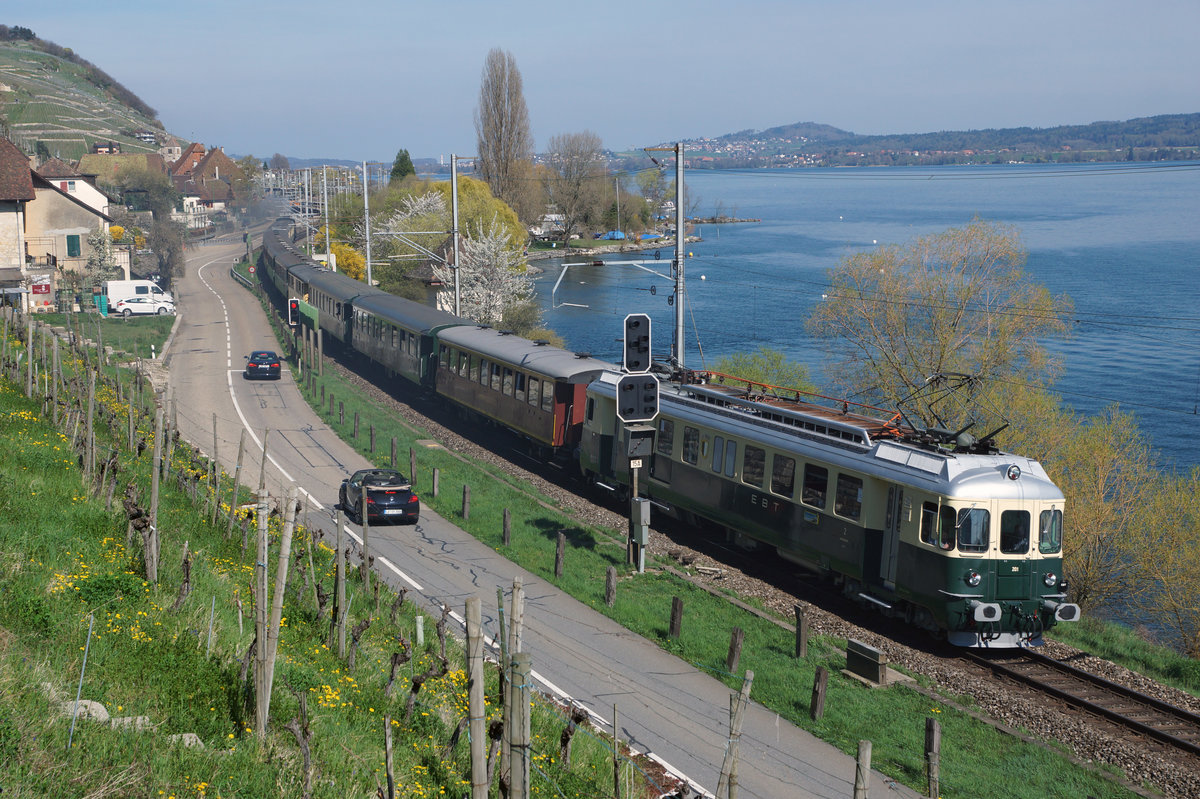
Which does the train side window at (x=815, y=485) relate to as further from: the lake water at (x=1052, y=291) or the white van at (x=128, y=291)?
the white van at (x=128, y=291)

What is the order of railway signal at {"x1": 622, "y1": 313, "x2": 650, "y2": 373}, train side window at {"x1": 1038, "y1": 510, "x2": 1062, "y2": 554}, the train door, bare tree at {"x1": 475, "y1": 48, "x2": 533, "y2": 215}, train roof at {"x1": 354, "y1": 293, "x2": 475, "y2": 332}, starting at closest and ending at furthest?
train side window at {"x1": 1038, "y1": 510, "x2": 1062, "y2": 554} → the train door → railway signal at {"x1": 622, "y1": 313, "x2": 650, "y2": 373} → train roof at {"x1": 354, "y1": 293, "x2": 475, "y2": 332} → bare tree at {"x1": 475, "y1": 48, "x2": 533, "y2": 215}

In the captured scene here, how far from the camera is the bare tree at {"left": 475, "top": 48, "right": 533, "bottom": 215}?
103m

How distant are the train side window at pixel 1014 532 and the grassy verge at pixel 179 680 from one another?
25.8 ft

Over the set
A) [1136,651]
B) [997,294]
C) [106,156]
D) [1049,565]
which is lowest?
[1136,651]

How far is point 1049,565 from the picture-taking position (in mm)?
16547

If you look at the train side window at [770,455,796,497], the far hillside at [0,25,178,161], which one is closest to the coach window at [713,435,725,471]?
the train side window at [770,455,796,497]

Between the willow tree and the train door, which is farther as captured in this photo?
the willow tree

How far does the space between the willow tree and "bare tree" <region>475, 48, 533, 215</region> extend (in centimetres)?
6484

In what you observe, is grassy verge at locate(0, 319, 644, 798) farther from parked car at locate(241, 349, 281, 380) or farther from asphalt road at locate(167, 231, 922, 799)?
parked car at locate(241, 349, 281, 380)

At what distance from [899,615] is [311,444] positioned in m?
20.8

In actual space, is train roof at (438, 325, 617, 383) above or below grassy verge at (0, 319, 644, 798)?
above

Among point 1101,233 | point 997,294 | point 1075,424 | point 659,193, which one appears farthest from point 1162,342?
point 659,193

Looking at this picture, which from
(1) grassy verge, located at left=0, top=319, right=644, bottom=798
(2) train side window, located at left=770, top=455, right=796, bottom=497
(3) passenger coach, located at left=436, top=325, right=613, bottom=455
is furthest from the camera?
(3) passenger coach, located at left=436, top=325, right=613, bottom=455

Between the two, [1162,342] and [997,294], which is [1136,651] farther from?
[1162,342]
